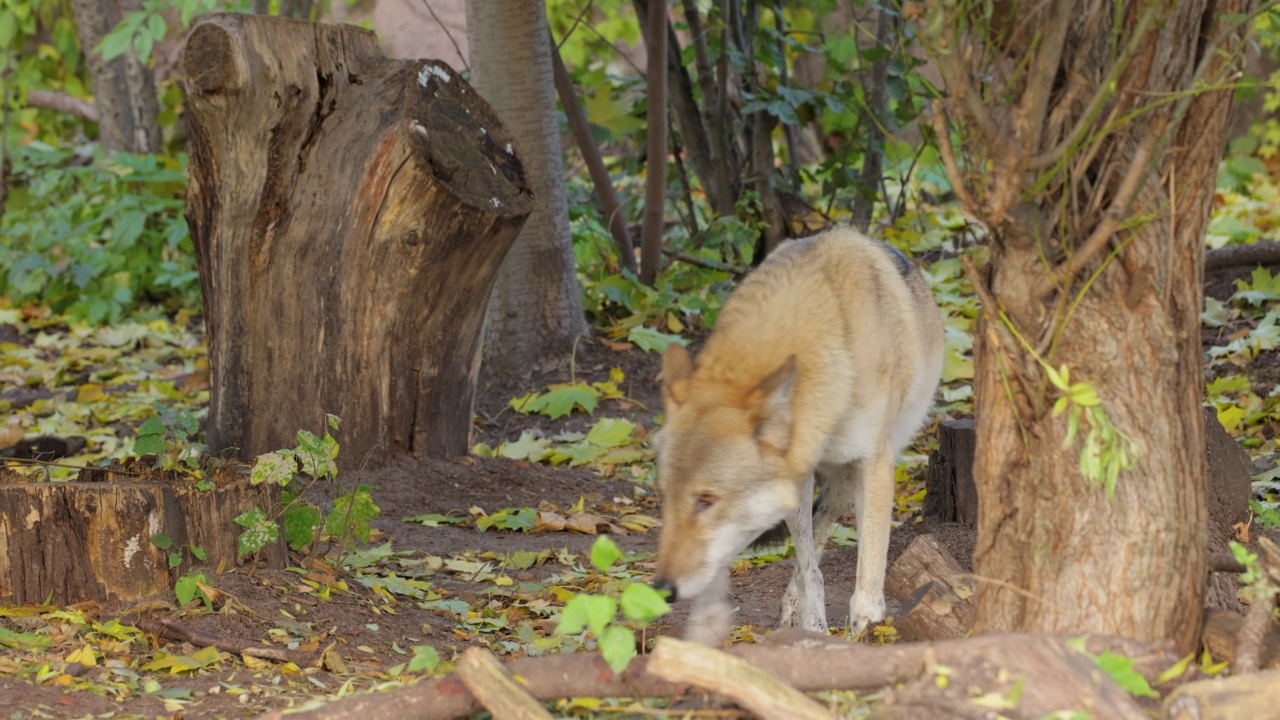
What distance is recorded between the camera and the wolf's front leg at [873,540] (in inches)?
203

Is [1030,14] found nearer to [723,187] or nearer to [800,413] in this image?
[800,413]

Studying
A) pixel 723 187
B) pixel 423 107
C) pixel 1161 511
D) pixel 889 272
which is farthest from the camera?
pixel 723 187

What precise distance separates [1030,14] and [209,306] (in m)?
4.95

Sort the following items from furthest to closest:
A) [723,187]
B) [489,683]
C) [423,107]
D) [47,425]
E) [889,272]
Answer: [723,187] < [47,425] < [423,107] < [889,272] < [489,683]

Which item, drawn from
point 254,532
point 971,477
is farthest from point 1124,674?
point 254,532

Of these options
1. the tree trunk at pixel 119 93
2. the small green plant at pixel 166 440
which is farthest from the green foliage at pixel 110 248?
the small green plant at pixel 166 440

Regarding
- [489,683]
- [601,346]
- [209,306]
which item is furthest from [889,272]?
[601,346]

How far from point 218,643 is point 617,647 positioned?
6.29 ft

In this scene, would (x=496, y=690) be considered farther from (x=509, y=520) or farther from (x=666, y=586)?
(x=509, y=520)

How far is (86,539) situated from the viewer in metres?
A: 4.77

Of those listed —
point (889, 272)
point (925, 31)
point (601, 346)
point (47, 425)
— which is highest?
point (925, 31)

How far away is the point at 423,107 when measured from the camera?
22.3ft

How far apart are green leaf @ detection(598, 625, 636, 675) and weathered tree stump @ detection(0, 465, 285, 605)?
2.30m

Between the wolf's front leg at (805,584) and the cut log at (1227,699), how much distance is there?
2.27m
